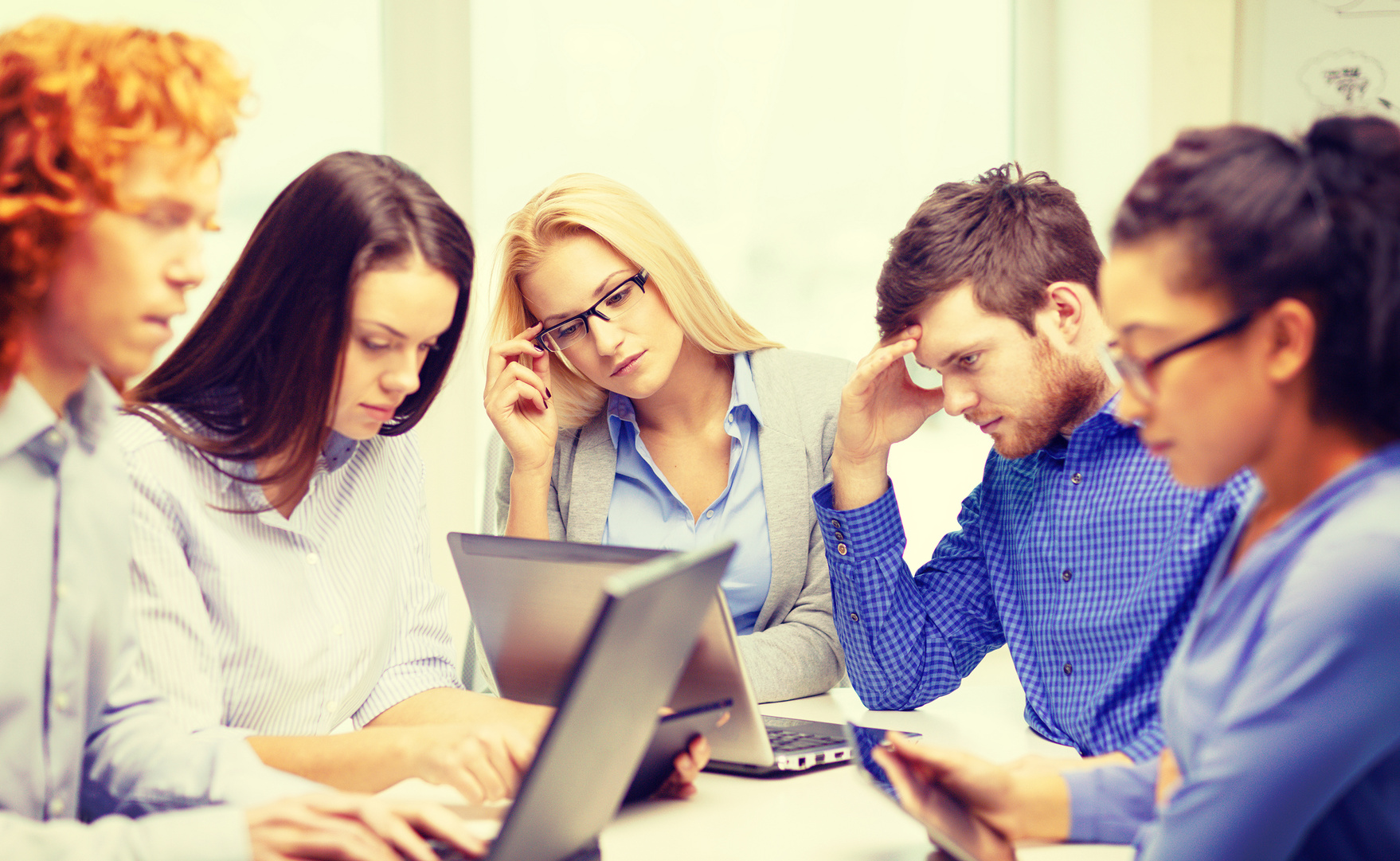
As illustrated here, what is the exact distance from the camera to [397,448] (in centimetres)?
163

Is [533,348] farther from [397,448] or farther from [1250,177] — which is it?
[1250,177]

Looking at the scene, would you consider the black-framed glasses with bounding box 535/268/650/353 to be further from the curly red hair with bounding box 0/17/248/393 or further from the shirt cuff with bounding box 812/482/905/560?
the curly red hair with bounding box 0/17/248/393

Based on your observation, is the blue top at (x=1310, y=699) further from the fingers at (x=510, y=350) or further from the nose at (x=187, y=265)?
the fingers at (x=510, y=350)

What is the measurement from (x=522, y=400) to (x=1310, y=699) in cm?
154

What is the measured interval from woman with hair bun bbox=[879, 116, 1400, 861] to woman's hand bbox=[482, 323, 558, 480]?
129 centimetres

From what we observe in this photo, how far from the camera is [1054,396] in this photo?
61.0 inches

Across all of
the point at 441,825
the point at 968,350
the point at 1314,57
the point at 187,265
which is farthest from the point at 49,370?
the point at 1314,57

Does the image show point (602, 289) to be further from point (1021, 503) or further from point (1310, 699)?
point (1310, 699)

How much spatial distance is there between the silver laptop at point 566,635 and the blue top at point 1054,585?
1.27ft

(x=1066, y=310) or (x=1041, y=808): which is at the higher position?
(x=1066, y=310)

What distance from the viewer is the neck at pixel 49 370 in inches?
36.9

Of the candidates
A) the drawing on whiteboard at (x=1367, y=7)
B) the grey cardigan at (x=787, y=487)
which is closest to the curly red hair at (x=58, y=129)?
the grey cardigan at (x=787, y=487)

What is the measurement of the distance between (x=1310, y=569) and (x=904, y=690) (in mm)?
1066

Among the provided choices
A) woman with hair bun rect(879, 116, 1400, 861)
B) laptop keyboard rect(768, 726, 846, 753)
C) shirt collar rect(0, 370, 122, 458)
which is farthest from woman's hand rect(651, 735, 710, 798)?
shirt collar rect(0, 370, 122, 458)
